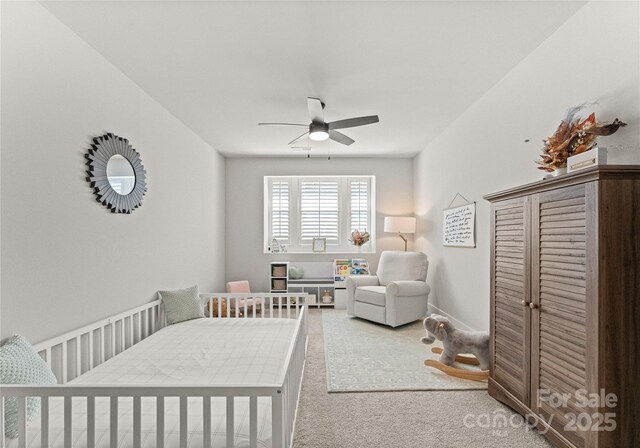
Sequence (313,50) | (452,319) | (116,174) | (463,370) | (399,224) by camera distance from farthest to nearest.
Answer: (399,224) < (452,319) < (463,370) < (116,174) < (313,50)

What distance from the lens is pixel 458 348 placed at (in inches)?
119

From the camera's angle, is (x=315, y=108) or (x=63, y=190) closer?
(x=63, y=190)

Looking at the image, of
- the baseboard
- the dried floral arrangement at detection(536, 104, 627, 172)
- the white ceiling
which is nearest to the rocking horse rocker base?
the baseboard

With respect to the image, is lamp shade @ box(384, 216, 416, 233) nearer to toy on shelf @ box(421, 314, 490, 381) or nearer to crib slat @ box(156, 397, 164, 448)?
toy on shelf @ box(421, 314, 490, 381)

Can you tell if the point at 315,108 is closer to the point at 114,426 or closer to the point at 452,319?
the point at 114,426

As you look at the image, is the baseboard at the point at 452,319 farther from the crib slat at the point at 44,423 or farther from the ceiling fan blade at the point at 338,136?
the crib slat at the point at 44,423

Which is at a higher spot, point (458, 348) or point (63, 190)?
point (63, 190)

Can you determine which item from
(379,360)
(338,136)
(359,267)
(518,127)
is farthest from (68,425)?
(359,267)

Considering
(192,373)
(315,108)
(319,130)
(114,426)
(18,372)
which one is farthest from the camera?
(319,130)

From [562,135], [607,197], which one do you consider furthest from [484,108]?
[607,197]

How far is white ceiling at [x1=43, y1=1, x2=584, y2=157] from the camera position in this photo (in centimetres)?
215

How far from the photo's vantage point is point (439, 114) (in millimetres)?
4047

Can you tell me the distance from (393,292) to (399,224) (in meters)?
1.57

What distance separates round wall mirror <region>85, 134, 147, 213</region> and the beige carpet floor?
2025mm
